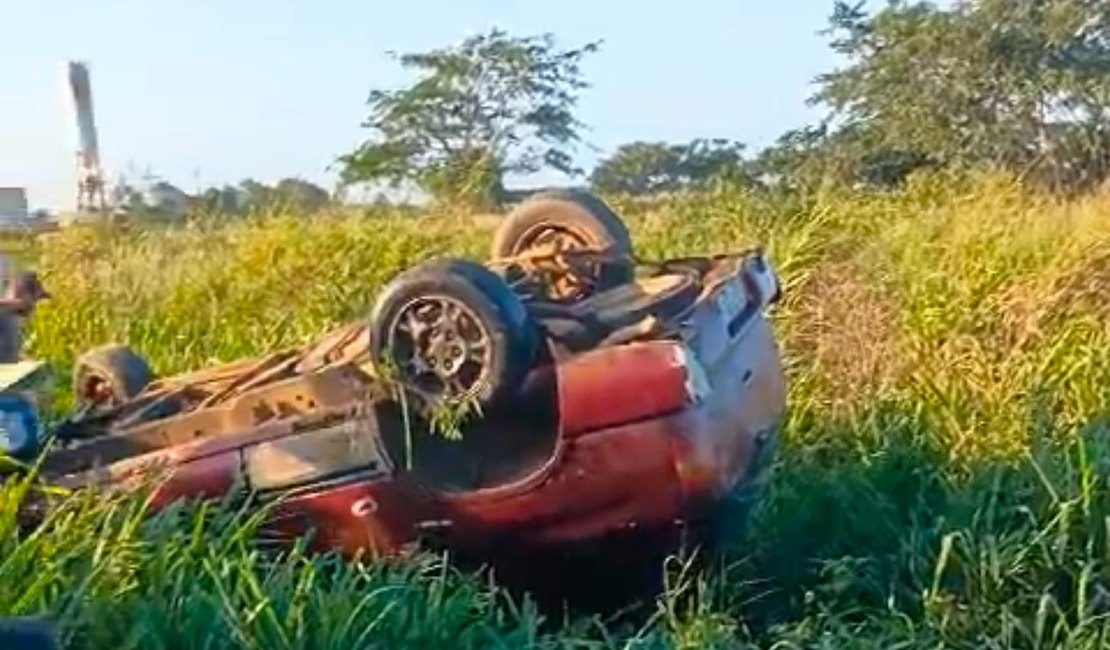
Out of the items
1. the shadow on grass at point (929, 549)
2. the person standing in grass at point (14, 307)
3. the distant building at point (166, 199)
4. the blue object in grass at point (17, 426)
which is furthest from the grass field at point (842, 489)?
the distant building at point (166, 199)

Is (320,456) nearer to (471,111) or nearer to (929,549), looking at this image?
(929,549)

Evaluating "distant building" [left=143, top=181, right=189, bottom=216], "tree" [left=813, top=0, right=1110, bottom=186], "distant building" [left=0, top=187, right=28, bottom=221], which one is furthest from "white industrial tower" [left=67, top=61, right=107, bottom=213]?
"tree" [left=813, top=0, right=1110, bottom=186]

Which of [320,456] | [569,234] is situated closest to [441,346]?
[320,456]

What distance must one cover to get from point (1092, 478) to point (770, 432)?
0.87 m

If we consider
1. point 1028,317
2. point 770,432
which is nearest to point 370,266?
point 1028,317

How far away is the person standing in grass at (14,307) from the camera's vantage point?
5055 mm

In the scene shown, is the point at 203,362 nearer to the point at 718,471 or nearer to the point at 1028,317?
the point at 1028,317

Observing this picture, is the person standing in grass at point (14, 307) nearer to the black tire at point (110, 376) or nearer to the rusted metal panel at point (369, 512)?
the black tire at point (110, 376)

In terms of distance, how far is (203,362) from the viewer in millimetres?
9008

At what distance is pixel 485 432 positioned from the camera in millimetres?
4562

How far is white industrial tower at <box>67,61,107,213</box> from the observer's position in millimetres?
11703

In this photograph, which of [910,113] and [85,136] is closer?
[85,136]

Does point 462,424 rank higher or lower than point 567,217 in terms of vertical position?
lower

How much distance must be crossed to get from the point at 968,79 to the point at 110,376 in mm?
16509
